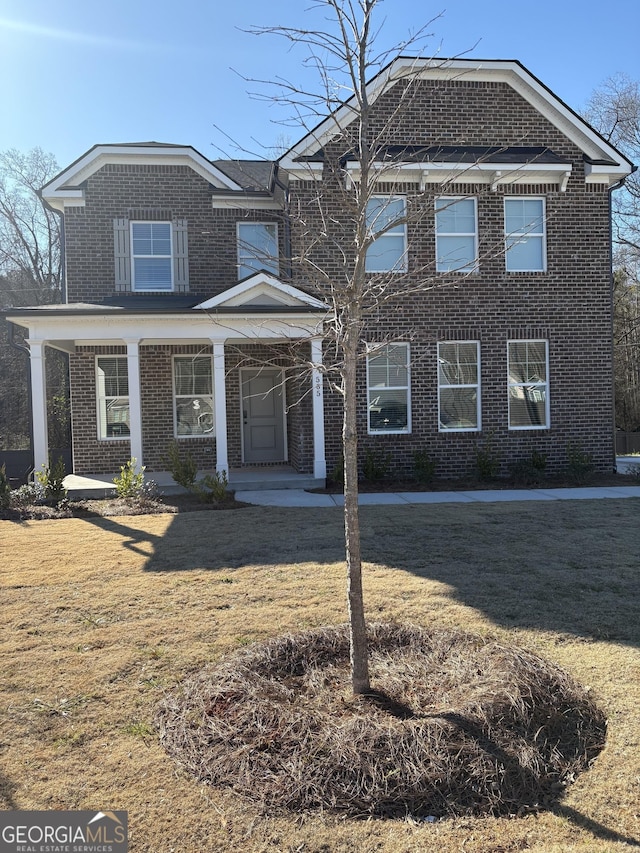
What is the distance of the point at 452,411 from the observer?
541 inches

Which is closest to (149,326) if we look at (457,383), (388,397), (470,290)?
(388,397)

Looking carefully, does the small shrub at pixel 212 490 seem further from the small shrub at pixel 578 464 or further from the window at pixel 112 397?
the small shrub at pixel 578 464

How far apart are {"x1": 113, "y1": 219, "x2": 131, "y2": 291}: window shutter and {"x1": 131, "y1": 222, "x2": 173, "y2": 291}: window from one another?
133 mm

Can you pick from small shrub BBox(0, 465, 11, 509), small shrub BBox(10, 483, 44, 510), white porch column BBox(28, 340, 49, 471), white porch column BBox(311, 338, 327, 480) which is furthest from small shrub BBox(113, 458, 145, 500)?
white porch column BBox(311, 338, 327, 480)

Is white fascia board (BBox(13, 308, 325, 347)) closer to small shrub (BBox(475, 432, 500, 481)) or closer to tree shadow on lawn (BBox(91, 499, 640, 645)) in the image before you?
tree shadow on lawn (BBox(91, 499, 640, 645))

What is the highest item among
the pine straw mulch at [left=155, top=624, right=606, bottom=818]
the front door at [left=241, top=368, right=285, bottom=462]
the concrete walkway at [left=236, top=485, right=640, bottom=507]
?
the front door at [left=241, top=368, right=285, bottom=462]

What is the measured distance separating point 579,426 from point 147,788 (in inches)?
508

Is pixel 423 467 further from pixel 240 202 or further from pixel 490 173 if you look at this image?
pixel 240 202

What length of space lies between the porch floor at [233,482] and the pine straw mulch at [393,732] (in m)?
7.92

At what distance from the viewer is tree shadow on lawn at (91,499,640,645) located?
5418 millimetres

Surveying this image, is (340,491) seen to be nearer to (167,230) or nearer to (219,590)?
(219,590)

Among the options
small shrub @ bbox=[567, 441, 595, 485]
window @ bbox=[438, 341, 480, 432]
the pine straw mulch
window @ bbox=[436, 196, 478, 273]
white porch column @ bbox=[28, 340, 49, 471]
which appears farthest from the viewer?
window @ bbox=[438, 341, 480, 432]

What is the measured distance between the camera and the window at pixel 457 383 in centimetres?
1366

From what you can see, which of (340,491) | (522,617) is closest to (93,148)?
(340,491)
